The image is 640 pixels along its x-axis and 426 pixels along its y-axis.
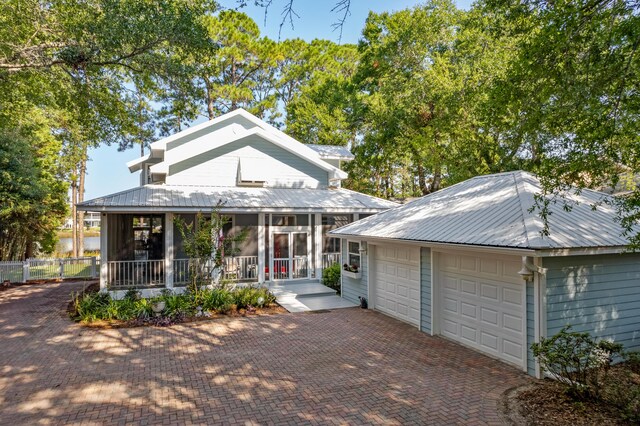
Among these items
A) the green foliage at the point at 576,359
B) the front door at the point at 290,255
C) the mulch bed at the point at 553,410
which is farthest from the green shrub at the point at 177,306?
the green foliage at the point at 576,359

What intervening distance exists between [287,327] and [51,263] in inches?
569

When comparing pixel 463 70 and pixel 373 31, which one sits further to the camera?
pixel 373 31

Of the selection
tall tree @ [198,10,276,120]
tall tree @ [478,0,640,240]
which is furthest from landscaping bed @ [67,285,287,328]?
tall tree @ [198,10,276,120]

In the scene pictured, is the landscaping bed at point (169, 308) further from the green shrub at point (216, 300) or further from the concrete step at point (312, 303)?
the concrete step at point (312, 303)

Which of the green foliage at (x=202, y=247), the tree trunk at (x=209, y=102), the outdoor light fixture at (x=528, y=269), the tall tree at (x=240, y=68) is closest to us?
the outdoor light fixture at (x=528, y=269)

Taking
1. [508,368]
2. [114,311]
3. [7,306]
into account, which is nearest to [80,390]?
[114,311]

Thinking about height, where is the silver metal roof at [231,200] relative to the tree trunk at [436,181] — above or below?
below

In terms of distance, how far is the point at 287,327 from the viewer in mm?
10609

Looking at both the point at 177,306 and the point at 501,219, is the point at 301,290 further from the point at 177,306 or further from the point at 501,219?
the point at 501,219

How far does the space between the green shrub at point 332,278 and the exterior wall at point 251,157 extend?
490 centimetres

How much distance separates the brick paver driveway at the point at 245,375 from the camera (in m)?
5.80

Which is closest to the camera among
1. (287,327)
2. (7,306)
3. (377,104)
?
(287,327)

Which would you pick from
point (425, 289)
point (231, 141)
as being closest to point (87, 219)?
point (231, 141)

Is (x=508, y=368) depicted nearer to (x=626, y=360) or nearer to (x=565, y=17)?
(x=626, y=360)
